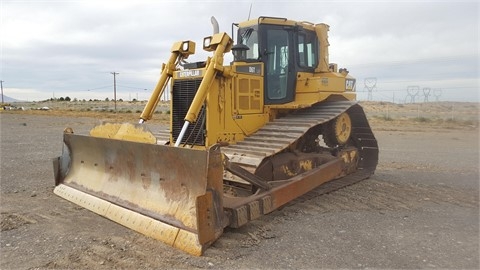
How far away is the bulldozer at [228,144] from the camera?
445cm

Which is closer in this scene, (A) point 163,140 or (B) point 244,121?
(B) point 244,121

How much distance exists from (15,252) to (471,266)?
486 centimetres

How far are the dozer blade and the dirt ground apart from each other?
0.56ft

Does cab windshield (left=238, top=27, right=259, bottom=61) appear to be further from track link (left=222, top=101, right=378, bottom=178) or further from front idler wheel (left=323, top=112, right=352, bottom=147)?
front idler wheel (left=323, top=112, right=352, bottom=147)

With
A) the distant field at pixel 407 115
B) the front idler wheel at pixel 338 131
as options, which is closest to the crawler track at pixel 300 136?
the front idler wheel at pixel 338 131

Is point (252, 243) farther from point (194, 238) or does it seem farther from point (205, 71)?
point (205, 71)

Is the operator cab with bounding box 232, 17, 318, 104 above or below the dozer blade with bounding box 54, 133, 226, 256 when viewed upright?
above

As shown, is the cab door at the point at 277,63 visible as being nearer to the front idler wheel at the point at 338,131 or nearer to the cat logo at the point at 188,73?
the front idler wheel at the point at 338,131

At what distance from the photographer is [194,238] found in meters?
4.07

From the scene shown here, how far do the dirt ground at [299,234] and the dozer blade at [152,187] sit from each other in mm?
171

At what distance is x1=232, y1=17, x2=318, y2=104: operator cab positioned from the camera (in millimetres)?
6684

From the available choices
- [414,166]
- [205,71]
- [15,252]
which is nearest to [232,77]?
[205,71]

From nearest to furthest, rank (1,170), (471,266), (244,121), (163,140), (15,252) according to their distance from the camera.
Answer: (471,266) → (15,252) → (244,121) → (163,140) → (1,170)

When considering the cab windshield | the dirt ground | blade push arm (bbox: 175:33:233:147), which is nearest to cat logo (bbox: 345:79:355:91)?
the dirt ground
